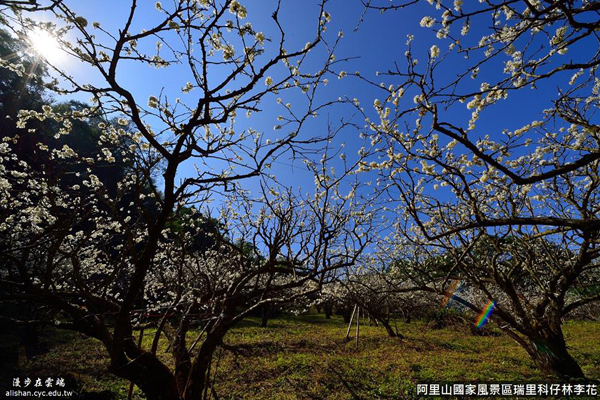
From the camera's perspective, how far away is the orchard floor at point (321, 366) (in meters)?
6.52

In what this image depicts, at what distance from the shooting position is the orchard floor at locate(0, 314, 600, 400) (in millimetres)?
6516

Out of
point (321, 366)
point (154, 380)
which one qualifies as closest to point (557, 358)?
point (321, 366)

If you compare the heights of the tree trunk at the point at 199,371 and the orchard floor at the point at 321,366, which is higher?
the tree trunk at the point at 199,371

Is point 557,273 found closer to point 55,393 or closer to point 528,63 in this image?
point 528,63

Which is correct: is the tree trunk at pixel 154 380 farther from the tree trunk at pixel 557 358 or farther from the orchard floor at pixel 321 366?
the tree trunk at pixel 557 358

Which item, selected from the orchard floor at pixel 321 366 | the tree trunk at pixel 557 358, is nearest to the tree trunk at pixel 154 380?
the orchard floor at pixel 321 366

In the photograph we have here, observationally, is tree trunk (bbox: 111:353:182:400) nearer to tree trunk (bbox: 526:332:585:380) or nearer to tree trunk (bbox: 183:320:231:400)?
tree trunk (bbox: 183:320:231:400)

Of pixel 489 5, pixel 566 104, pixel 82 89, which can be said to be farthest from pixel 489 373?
pixel 82 89

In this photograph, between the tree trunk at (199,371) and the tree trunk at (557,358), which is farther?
the tree trunk at (557,358)

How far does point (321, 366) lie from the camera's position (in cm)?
804

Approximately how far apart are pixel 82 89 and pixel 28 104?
101 ft

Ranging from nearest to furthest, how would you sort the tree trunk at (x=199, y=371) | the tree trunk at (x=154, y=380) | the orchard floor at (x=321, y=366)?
the tree trunk at (x=154, y=380) < the tree trunk at (x=199, y=371) < the orchard floor at (x=321, y=366)

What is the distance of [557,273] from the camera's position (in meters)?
5.87

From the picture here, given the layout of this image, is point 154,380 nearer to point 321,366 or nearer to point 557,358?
point 321,366
